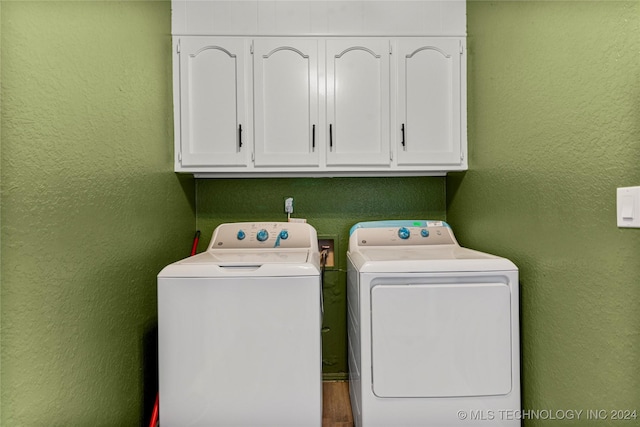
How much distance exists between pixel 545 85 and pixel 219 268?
4.69 feet

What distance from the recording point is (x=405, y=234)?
206cm

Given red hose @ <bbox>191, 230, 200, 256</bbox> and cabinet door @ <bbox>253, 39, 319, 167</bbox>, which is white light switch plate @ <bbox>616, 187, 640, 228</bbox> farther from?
red hose @ <bbox>191, 230, 200, 256</bbox>

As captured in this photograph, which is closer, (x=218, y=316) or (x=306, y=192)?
(x=218, y=316)

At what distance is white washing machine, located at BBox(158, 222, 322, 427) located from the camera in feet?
4.47

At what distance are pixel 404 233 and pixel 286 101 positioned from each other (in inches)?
39.6

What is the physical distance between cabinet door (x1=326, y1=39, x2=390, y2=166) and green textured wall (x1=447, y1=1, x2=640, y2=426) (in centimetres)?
54

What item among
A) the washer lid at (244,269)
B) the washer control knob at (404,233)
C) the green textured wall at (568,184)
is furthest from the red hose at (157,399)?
the green textured wall at (568,184)

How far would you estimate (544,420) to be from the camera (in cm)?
136

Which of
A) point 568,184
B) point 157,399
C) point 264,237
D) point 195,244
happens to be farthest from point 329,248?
point 568,184

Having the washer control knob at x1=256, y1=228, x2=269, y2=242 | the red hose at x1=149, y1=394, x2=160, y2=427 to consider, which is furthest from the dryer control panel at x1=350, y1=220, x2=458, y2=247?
the red hose at x1=149, y1=394, x2=160, y2=427

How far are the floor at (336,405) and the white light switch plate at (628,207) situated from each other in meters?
1.54

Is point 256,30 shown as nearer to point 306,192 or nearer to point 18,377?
point 306,192

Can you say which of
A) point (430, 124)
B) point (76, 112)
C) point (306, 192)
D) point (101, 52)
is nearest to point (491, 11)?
point (430, 124)

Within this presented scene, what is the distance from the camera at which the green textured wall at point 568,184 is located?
1.01 metres
